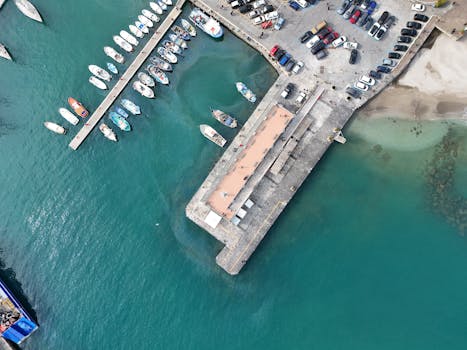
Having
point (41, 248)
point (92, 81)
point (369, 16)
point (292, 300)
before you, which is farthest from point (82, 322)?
point (369, 16)

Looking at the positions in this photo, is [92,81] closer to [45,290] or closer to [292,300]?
[45,290]

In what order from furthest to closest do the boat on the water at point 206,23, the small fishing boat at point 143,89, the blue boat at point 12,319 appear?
the small fishing boat at point 143,89, the boat on the water at point 206,23, the blue boat at point 12,319

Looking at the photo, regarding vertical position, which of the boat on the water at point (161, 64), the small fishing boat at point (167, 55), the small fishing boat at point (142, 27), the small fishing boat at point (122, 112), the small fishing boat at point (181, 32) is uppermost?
the small fishing boat at point (181, 32)

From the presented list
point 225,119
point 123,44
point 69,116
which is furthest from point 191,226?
point 123,44

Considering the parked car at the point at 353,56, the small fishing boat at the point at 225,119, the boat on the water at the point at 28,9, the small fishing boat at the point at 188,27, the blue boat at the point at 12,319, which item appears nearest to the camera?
the blue boat at the point at 12,319

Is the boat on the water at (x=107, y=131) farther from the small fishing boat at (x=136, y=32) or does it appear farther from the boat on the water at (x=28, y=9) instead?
the boat on the water at (x=28, y=9)

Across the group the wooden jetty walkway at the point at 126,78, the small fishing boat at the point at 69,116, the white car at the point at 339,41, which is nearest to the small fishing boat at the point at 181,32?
the wooden jetty walkway at the point at 126,78

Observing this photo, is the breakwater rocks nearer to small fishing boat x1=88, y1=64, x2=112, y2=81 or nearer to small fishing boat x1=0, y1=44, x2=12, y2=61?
small fishing boat x1=88, y1=64, x2=112, y2=81

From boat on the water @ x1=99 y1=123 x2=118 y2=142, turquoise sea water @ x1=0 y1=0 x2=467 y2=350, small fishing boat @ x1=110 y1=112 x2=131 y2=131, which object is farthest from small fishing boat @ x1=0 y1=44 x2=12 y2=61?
small fishing boat @ x1=110 y1=112 x2=131 y2=131
